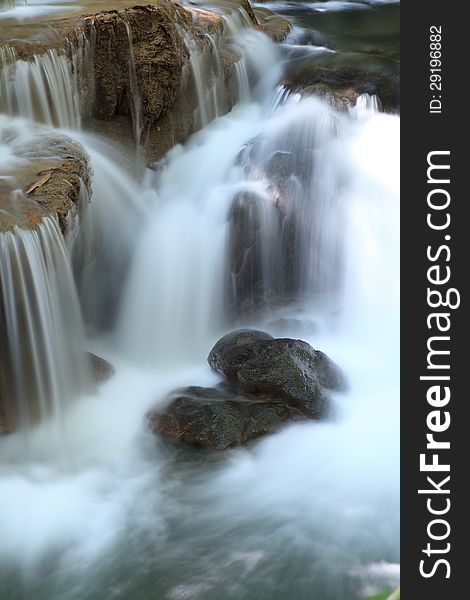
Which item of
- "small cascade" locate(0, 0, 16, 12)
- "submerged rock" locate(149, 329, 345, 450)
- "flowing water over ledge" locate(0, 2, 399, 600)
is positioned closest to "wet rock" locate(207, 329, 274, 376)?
"submerged rock" locate(149, 329, 345, 450)

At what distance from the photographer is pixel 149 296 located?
759cm

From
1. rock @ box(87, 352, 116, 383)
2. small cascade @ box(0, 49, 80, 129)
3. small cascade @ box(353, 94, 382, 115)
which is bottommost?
rock @ box(87, 352, 116, 383)

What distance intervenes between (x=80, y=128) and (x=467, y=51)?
5980mm

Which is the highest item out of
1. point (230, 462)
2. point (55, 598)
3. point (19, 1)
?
point (19, 1)

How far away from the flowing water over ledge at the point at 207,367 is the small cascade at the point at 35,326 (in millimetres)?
28

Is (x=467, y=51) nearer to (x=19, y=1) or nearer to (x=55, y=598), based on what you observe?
(x=55, y=598)

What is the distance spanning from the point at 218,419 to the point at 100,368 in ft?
4.86

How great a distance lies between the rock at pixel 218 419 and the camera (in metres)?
5.65

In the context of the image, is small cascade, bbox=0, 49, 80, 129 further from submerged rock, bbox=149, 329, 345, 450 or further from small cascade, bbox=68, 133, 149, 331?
submerged rock, bbox=149, 329, 345, 450

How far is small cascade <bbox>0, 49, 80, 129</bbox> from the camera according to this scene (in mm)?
7312

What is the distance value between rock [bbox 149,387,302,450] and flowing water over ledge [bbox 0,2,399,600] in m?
0.12

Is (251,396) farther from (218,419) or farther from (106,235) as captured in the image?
(106,235)

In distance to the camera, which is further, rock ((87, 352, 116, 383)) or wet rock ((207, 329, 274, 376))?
rock ((87, 352, 116, 383))

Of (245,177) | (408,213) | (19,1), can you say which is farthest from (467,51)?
(19,1)
